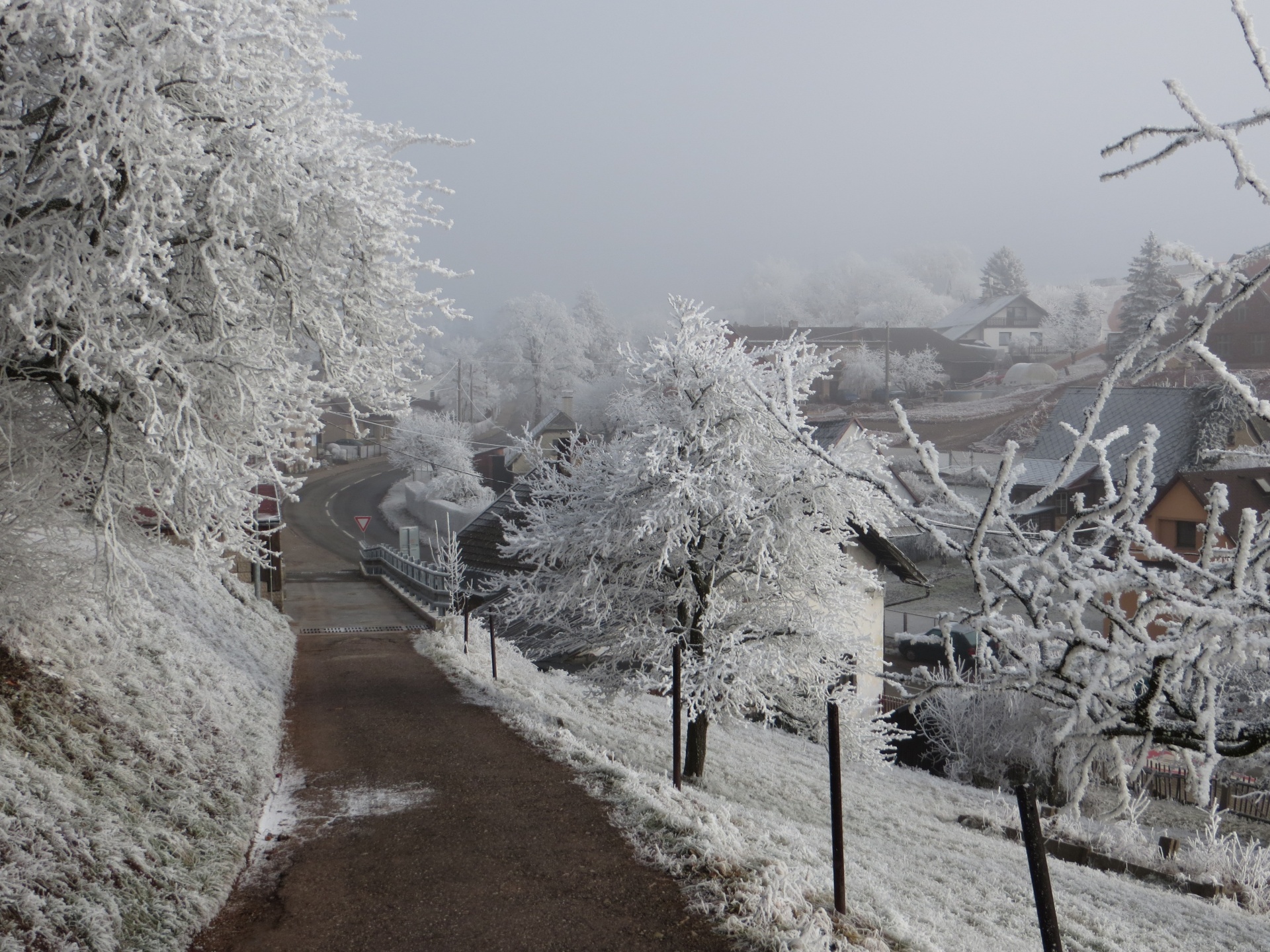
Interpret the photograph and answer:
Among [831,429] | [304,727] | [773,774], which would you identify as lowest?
[773,774]

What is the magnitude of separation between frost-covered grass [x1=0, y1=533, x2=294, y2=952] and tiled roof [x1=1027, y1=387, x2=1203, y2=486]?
91.1 feet

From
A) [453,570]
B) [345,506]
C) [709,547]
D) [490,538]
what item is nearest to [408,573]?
[490,538]

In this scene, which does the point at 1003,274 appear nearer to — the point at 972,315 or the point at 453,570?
the point at 972,315

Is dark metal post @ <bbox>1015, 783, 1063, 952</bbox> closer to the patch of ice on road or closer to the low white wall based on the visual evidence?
the patch of ice on road

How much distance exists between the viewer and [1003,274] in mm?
121250

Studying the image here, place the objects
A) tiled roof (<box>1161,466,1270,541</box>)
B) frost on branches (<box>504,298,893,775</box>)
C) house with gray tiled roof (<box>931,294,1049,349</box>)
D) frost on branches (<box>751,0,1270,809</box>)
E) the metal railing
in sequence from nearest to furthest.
A: frost on branches (<box>751,0,1270,809</box>)
frost on branches (<box>504,298,893,775</box>)
tiled roof (<box>1161,466,1270,541</box>)
the metal railing
house with gray tiled roof (<box>931,294,1049,349</box>)

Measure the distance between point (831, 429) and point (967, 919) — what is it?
559 inches

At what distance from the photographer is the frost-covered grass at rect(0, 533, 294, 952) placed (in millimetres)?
5234

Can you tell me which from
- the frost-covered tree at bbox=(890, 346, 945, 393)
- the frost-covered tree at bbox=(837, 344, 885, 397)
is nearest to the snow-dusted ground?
the frost-covered tree at bbox=(890, 346, 945, 393)

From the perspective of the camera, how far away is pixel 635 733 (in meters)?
14.0

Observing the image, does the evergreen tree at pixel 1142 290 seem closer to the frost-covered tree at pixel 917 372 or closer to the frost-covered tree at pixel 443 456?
the frost-covered tree at pixel 917 372

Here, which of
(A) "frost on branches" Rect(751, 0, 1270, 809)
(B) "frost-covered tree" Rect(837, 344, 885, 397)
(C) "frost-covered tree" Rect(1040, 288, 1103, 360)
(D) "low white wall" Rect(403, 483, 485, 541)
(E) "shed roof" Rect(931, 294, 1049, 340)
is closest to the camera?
(A) "frost on branches" Rect(751, 0, 1270, 809)

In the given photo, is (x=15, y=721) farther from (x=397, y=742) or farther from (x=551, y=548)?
(x=551, y=548)

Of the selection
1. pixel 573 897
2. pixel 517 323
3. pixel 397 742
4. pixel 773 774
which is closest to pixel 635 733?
pixel 773 774
